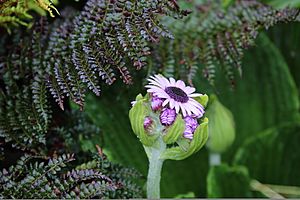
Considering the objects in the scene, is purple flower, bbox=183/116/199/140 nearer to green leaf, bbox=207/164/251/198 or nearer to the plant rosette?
the plant rosette

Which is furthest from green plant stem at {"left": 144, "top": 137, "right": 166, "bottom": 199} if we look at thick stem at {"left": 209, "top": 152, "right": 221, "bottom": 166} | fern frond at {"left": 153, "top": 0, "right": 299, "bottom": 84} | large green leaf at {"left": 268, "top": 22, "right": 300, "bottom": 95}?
large green leaf at {"left": 268, "top": 22, "right": 300, "bottom": 95}

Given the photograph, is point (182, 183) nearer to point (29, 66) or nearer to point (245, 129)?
Answer: point (245, 129)

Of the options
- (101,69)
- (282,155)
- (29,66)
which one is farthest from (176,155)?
(282,155)

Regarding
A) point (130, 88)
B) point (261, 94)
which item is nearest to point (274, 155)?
point (261, 94)

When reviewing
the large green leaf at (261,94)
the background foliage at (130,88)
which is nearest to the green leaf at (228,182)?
the background foliage at (130,88)

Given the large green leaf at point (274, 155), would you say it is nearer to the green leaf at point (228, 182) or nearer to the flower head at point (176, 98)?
the green leaf at point (228, 182)

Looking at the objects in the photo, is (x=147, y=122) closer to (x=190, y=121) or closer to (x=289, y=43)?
(x=190, y=121)
